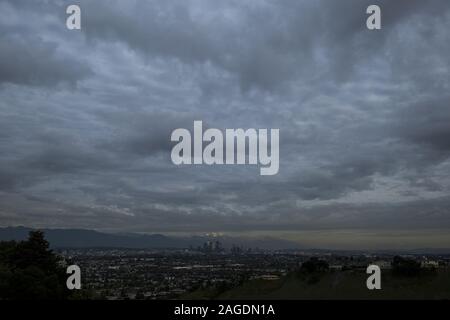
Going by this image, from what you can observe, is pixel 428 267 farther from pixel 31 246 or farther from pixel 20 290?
pixel 31 246
